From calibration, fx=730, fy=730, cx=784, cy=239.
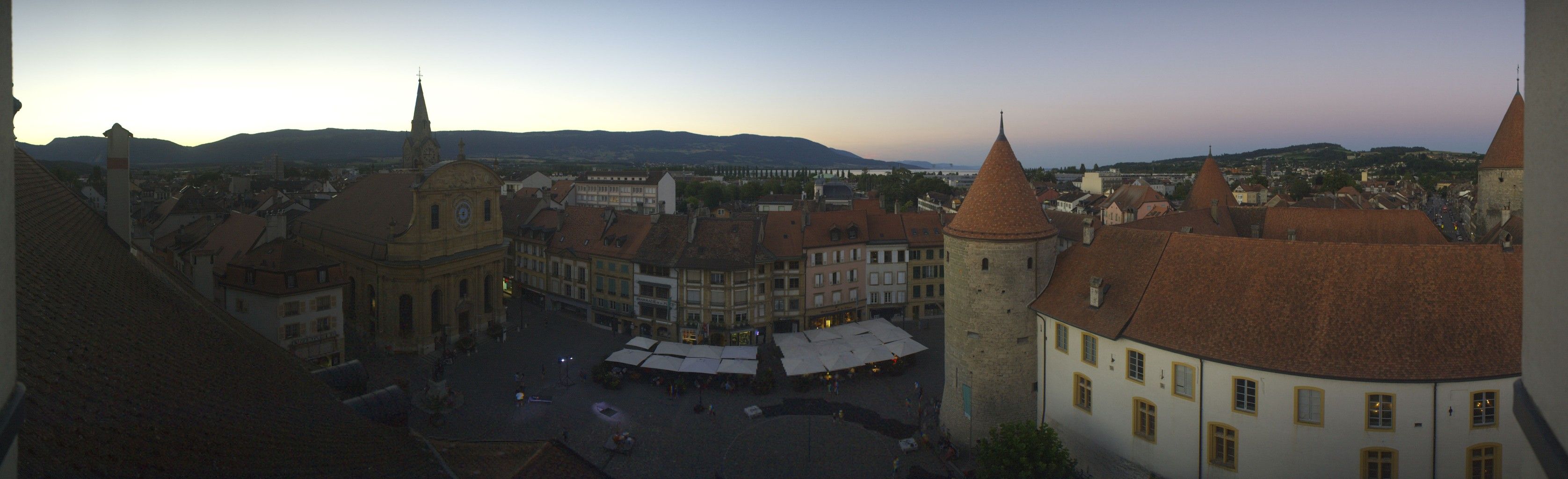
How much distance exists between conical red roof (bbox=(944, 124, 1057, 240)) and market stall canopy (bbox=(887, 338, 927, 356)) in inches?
429

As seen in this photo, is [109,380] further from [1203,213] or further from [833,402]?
[1203,213]

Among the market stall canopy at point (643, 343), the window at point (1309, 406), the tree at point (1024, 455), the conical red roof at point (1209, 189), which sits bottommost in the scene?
the tree at point (1024, 455)

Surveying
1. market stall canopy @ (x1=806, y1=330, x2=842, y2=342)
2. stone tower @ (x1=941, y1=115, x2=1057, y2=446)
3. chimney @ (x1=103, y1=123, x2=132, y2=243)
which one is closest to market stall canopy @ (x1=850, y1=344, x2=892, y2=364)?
market stall canopy @ (x1=806, y1=330, x2=842, y2=342)

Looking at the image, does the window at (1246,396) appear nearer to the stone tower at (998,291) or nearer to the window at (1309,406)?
the window at (1309,406)

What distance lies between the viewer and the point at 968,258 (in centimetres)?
2808

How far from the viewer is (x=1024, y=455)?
22750 mm

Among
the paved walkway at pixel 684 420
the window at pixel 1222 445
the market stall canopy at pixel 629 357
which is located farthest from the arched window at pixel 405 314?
the window at pixel 1222 445

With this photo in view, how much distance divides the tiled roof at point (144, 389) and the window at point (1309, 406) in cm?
2136

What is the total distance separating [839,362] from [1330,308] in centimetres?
2018

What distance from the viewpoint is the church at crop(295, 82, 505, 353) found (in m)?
40.7

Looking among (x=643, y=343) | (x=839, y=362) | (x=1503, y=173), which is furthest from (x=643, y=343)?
(x=1503, y=173)

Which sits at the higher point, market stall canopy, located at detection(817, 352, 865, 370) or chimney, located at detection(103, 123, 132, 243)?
chimney, located at detection(103, 123, 132, 243)

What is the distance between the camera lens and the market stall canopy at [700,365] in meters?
34.7

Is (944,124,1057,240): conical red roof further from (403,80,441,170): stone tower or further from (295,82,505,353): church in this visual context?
(403,80,441,170): stone tower
